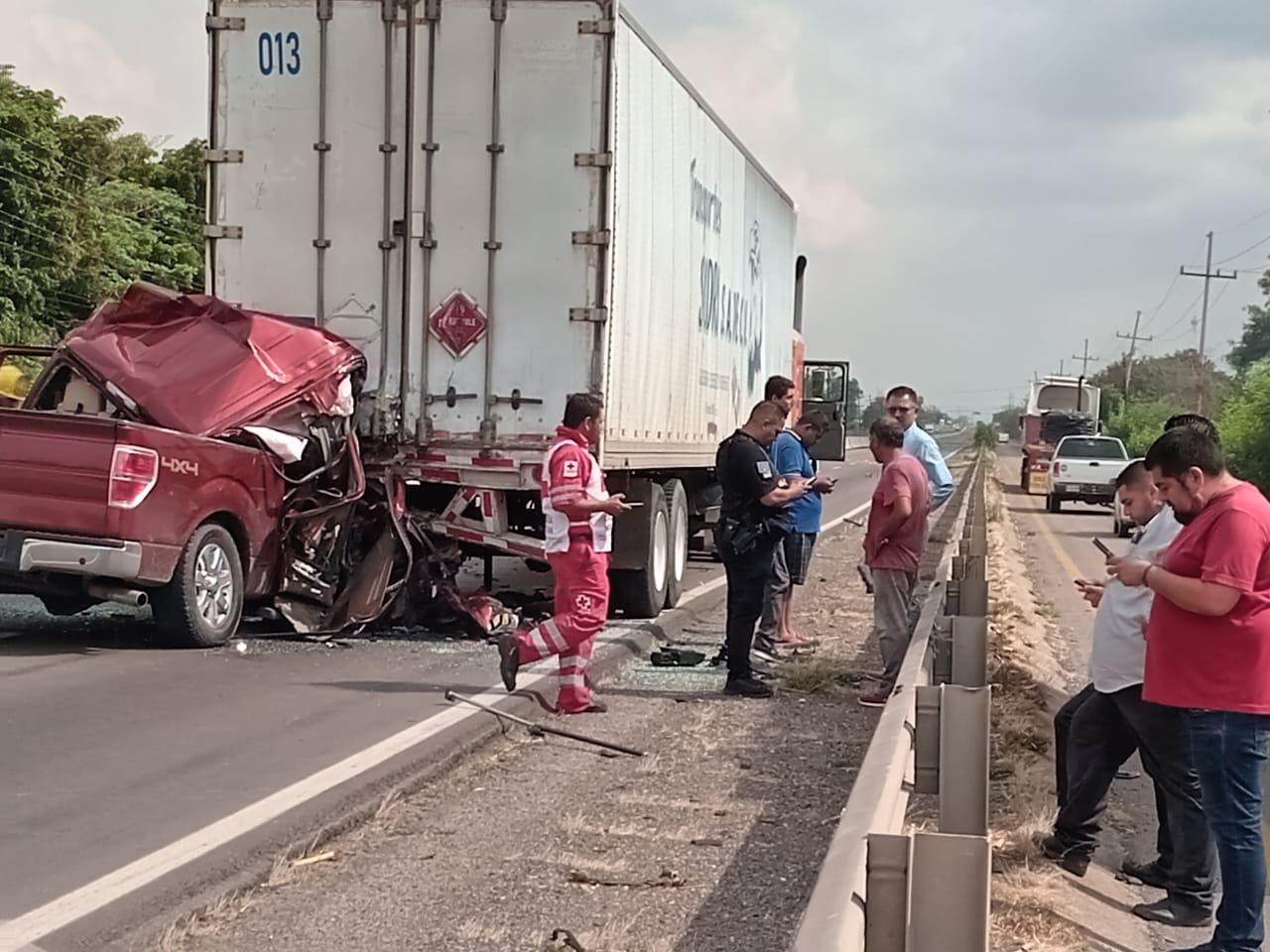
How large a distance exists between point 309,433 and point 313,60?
2.66m

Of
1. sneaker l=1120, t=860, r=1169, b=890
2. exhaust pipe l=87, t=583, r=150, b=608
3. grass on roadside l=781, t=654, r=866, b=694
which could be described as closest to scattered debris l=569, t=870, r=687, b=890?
A: sneaker l=1120, t=860, r=1169, b=890

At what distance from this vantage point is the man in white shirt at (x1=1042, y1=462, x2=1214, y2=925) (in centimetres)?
543

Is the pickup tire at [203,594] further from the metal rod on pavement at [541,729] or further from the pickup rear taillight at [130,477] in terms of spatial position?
the metal rod on pavement at [541,729]

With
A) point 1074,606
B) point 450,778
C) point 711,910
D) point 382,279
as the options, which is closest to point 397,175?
point 382,279

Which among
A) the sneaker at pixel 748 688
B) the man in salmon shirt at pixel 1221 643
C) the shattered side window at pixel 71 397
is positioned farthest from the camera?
the shattered side window at pixel 71 397

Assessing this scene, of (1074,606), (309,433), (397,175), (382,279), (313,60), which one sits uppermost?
(313,60)

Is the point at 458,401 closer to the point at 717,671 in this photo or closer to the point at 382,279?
the point at 382,279

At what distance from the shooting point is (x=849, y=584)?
16672mm

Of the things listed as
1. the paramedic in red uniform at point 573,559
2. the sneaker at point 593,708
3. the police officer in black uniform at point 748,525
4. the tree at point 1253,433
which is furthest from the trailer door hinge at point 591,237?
the tree at point 1253,433

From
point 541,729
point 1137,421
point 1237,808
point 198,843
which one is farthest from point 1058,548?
point 1137,421

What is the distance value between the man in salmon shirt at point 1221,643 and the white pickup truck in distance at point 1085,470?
2874 cm

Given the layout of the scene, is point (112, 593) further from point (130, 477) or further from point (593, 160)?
point (593, 160)

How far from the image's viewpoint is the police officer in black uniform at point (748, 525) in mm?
9039

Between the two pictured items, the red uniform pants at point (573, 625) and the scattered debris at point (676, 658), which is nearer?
the red uniform pants at point (573, 625)
